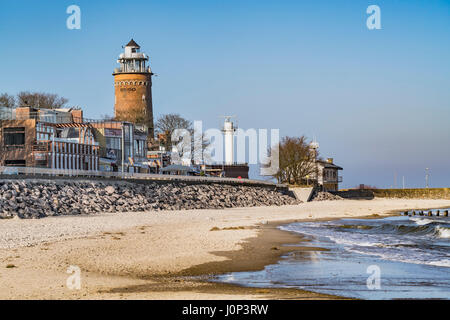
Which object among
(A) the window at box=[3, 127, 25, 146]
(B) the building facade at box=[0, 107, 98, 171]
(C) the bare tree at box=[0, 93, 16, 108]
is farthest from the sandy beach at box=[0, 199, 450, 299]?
(C) the bare tree at box=[0, 93, 16, 108]

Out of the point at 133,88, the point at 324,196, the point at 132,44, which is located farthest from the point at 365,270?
the point at 132,44

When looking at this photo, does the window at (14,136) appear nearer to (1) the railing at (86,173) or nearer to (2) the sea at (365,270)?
(1) the railing at (86,173)

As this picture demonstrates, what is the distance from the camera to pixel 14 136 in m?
57.8

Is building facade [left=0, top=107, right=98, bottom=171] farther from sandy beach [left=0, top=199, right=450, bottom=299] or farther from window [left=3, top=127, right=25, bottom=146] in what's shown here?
sandy beach [left=0, top=199, right=450, bottom=299]

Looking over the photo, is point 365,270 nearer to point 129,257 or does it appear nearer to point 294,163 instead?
point 129,257

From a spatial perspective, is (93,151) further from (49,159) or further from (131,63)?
(131,63)

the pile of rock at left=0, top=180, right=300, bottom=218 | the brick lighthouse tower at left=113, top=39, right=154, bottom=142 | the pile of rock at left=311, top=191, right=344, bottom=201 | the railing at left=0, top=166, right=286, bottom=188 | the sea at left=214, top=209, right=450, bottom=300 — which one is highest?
the brick lighthouse tower at left=113, top=39, right=154, bottom=142

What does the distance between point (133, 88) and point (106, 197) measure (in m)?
48.5

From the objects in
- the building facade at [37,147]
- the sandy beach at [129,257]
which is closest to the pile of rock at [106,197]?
the sandy beach at [129,257]

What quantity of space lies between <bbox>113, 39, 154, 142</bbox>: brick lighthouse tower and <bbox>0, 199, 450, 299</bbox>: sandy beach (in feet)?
184

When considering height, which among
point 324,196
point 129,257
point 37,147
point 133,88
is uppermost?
point 133,88

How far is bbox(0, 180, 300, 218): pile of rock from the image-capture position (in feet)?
115
